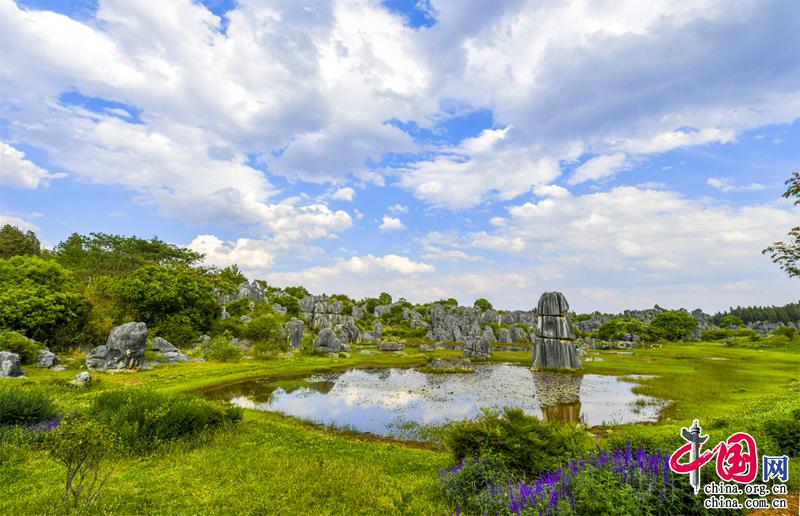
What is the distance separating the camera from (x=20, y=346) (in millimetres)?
31281

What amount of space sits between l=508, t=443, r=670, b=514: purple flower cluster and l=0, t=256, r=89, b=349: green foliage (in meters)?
47.6

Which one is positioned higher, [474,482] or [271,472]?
[474,482]

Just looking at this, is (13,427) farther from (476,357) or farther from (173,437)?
(476,357)

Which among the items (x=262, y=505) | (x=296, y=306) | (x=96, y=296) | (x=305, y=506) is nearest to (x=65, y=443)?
(x=262, y=505)

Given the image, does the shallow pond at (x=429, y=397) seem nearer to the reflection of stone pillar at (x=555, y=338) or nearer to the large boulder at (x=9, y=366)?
the reflection of stone pillar at (x=555, y=338)

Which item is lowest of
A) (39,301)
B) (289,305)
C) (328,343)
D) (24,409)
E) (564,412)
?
(564,412)

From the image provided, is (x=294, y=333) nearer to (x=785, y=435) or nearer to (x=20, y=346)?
Result: (x=20, y=346)

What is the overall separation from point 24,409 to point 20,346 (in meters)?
23.6

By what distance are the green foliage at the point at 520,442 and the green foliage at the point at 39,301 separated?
45.1m

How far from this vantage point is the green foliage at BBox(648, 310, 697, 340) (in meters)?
93.7

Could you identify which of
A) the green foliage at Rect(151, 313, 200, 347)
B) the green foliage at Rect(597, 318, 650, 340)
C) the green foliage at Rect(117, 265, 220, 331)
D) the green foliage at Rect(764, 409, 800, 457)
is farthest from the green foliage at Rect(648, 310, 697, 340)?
the green foliage at Rect(151, 313, 200, 347)

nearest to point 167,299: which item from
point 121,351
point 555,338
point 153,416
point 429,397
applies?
point 121,351

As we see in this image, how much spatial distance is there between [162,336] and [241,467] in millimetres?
48887

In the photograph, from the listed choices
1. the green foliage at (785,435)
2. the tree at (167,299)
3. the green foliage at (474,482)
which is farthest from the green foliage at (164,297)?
the green foliage at (785,435)
